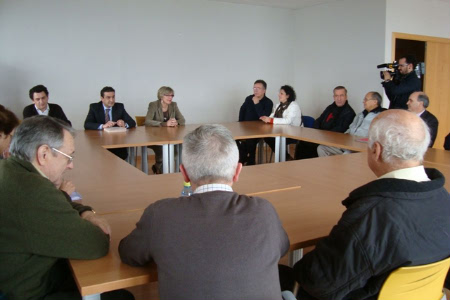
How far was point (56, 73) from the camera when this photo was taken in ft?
19.4

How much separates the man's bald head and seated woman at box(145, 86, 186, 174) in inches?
153

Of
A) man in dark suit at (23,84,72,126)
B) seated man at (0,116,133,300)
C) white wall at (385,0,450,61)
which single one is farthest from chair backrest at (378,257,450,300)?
white wall at (385,0,450,61)

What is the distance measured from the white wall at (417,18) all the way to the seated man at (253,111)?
186 cm

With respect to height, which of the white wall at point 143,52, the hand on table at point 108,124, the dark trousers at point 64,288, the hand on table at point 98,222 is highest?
the white wall at point 143,52

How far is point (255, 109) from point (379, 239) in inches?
Answer: 197

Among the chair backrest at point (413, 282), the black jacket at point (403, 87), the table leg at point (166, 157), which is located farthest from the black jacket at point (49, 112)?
the chair backrest at point (413, 282)

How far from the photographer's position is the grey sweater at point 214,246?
1.16 m

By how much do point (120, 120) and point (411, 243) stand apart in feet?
13.5

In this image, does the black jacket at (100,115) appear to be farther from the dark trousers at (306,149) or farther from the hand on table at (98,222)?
the hand on table at (98,222)

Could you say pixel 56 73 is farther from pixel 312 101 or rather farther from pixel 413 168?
pixel 413 168

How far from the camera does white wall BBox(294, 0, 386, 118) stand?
6.33 meters

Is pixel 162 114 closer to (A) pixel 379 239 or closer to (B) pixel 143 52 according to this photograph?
(B) pixel 143 52

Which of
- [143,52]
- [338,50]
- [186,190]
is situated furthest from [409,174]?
[338,50]

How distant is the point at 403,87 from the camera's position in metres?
5.11
